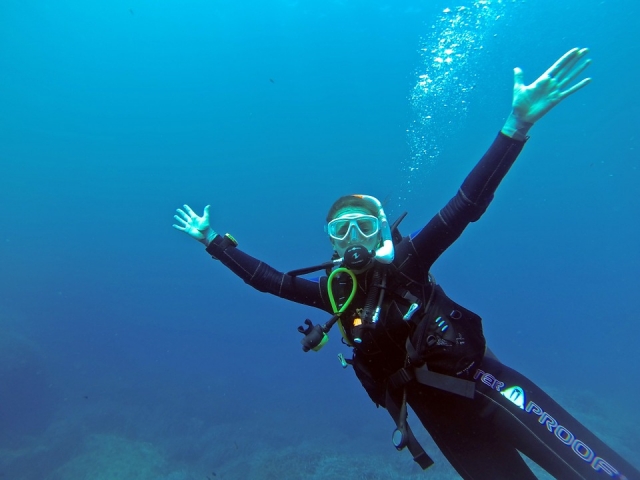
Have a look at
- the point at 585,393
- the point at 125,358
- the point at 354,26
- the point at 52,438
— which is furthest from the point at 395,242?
the point at 125,358

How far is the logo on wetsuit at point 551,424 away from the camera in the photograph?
2842 millimetres

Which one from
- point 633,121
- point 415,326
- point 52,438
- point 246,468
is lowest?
point 52,438

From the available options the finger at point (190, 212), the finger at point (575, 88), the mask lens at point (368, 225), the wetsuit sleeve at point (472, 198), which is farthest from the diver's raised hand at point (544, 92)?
the finger at point (190, 212)

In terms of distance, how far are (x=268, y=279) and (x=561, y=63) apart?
10.0 feet

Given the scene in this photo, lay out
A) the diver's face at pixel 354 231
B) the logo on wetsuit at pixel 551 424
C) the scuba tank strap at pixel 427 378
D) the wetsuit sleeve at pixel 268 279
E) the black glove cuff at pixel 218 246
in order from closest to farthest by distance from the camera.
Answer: the logo on wetsuit at pixel 551 424 → the scuba tank strap at pixel 427 378 → the diver's face at pixel 354 231 → the wetsuit sleeve at pixel 268 279 → the black glove cuff at pixel 218 246

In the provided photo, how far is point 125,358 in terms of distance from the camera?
127 feet

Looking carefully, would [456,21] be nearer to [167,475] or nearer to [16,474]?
[167,475]

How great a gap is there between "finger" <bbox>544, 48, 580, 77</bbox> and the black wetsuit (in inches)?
20.9

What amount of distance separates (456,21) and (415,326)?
82.4 feet

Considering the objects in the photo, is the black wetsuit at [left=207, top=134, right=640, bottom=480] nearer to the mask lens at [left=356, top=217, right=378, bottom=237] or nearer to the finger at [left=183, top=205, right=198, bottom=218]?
the mask lens at [left=356, top=217, right=378, bottom=237]

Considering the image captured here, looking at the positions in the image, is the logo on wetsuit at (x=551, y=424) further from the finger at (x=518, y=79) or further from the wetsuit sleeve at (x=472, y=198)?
the finger at (x=518, y=79)

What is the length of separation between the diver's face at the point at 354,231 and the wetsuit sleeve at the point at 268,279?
0.49 meters

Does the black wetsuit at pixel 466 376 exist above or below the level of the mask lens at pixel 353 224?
below

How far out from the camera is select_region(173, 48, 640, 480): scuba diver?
2.93 meters
